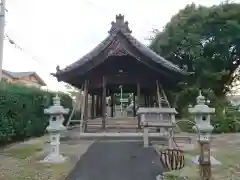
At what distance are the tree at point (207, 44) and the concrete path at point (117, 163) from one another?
1202 centimetres

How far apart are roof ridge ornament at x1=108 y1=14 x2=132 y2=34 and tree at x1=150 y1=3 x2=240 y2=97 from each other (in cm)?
946

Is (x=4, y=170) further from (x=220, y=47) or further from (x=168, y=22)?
(x=168, y=22)

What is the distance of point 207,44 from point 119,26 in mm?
11939

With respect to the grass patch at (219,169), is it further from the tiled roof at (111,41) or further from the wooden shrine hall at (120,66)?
the wooden shrine hall at (120,66)

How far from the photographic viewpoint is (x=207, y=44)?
2222 cm

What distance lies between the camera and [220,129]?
1633 cm

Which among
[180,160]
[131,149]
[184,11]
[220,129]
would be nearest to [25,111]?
[131,149]

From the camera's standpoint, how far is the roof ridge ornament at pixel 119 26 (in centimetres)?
1173

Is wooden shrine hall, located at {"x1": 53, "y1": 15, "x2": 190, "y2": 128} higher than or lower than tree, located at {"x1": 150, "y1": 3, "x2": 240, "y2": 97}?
lower

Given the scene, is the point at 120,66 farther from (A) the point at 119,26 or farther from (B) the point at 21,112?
(B) the point at 21,112

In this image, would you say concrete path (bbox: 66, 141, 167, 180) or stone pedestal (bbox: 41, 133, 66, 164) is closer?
concrete path (bbox: 66, 141, 167, 180)

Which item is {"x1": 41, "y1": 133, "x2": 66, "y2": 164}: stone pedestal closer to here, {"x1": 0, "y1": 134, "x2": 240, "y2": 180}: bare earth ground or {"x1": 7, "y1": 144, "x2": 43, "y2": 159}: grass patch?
{"x1": 0, "y1": 134, "x2": 240, "y2": 180}: bare earth ground

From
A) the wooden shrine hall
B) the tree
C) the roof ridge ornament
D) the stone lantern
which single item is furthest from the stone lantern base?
the tree

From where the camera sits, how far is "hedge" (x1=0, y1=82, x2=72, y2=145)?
10156 millimetres
